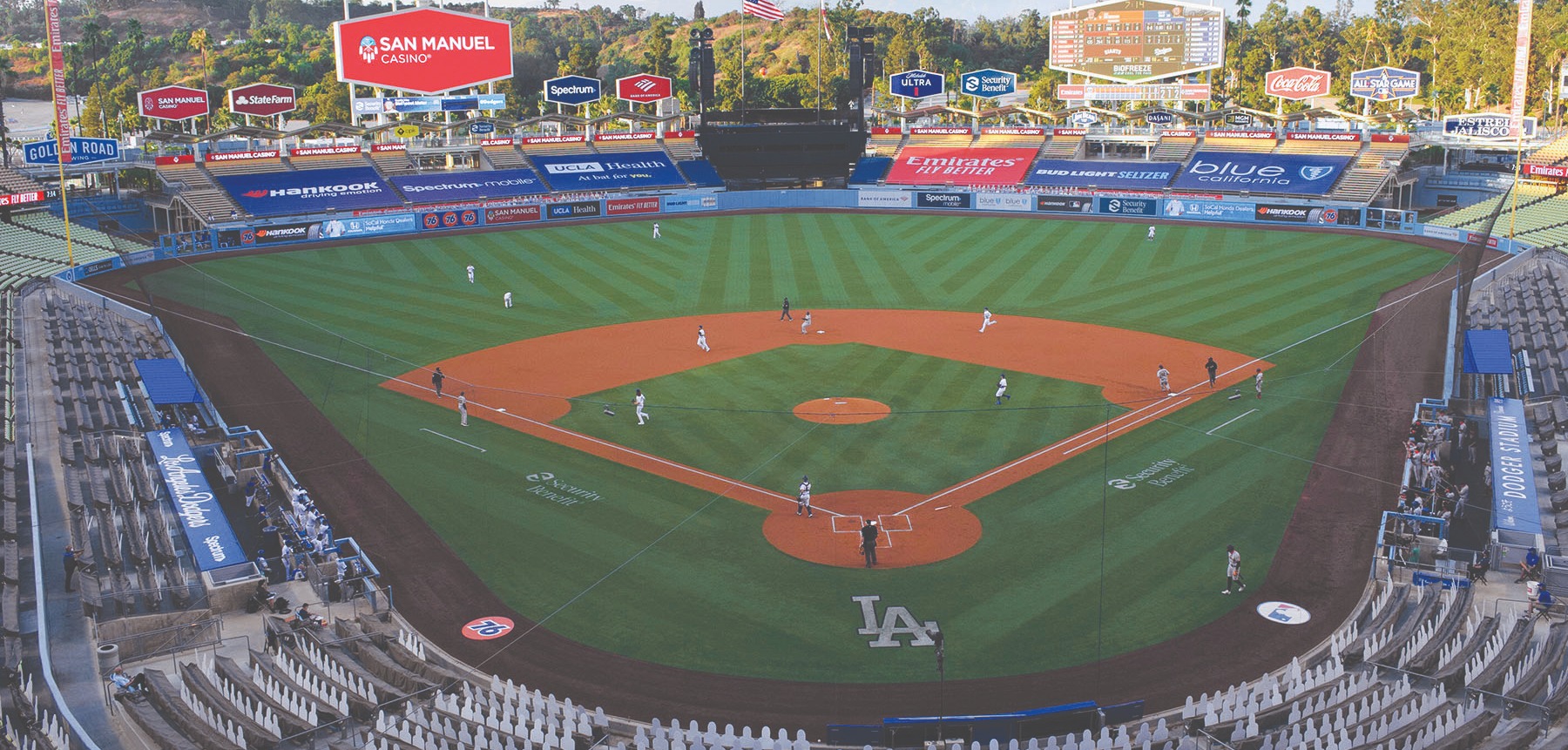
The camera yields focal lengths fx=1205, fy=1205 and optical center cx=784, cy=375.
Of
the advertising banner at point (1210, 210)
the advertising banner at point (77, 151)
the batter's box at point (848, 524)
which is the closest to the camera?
the batter's box at point (848, 524)

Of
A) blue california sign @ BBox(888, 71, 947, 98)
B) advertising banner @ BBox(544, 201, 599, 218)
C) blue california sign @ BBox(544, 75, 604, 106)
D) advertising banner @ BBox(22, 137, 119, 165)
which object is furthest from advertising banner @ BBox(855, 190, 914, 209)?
advertising banner @ BBox(22, 137, 119, 165)

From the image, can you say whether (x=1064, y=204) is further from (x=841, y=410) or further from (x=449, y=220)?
(x=841, y=410)

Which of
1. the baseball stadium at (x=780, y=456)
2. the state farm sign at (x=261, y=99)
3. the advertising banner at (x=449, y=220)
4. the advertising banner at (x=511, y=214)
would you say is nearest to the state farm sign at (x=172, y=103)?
the baseball stadium at (x=780, y=456)

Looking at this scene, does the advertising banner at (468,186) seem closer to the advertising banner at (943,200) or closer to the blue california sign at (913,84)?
the advertising banner at (943,200)

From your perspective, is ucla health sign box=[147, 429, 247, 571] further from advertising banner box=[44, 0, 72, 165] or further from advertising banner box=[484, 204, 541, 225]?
advertising banner box=[484, 204, 541, 225]

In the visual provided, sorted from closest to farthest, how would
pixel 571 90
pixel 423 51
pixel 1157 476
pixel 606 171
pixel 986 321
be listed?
1. pixel 1157 476
2. pixel 986 321
3. pixel 423 51
4. pixel 606 171
5. pixel 571 90

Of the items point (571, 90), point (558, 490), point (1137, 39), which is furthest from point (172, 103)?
point (1137, 39)
